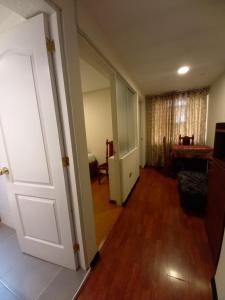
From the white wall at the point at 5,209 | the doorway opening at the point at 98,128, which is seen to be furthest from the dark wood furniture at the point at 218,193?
the white wall at the point at 5,209

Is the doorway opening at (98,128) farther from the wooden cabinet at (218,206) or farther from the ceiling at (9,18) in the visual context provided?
the wooden cabinet at (218,206)

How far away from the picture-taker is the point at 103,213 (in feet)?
7.63

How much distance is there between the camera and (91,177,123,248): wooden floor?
188cm

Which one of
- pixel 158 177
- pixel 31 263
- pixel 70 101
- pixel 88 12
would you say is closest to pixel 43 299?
pixel 31 263

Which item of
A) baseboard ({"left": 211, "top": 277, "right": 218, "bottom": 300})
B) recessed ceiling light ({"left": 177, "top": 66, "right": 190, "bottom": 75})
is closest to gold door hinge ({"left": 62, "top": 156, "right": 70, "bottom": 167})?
baseboard ({"left": 211, "top": 277, "right": 218, "bottom": 300})

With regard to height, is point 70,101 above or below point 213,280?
above

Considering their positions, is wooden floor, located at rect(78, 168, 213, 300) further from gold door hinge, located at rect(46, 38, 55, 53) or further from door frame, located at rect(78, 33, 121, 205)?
gold door hinge, located at rect(46, 38, 55, 53)

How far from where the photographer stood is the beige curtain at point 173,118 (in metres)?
3.96

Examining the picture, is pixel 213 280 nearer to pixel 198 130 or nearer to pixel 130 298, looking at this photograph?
pixel 130 298

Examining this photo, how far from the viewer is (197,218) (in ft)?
6.83

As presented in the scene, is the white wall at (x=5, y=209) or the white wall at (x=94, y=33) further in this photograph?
the white wall at (x=5, y=209)

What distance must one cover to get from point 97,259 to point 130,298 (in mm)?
475

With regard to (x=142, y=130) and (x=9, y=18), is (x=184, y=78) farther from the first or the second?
(x=9, y=18)

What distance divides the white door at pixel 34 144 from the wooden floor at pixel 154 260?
1.33 ft
